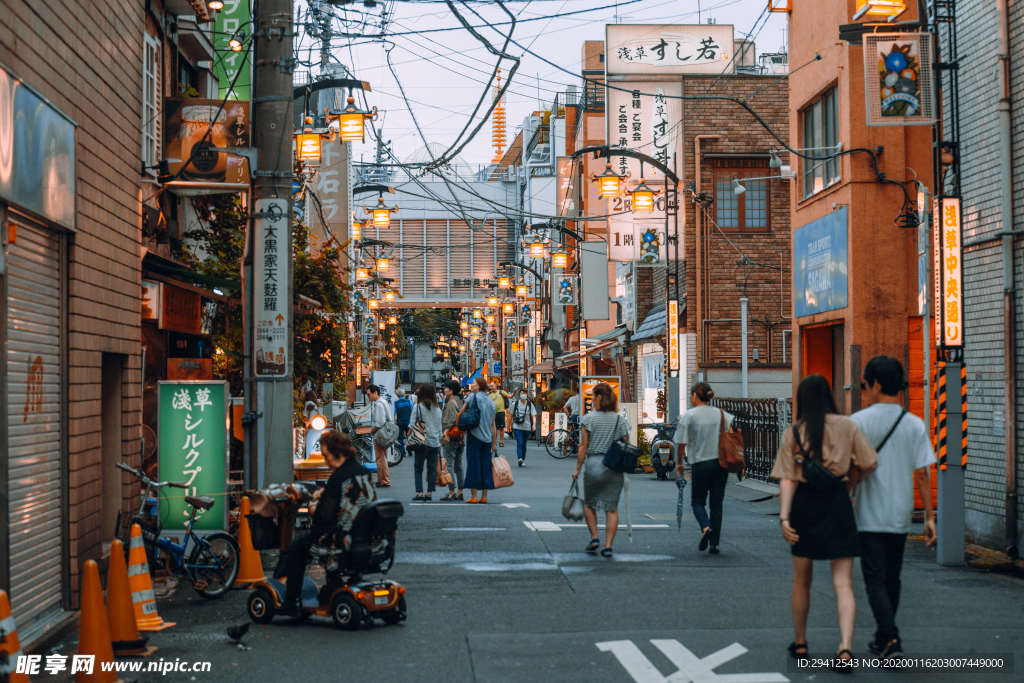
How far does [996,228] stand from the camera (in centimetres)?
1158

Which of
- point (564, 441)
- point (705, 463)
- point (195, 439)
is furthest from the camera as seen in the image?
point (564, 441)

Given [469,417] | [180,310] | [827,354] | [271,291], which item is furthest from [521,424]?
[271,291]

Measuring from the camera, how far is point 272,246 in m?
10.1

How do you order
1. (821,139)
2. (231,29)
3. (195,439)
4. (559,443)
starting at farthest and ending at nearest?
(559,443), (821,139), (231,29), (195,439)

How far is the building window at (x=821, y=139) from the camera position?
1727 cm

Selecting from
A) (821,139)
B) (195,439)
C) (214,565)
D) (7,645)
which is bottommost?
(214,565)

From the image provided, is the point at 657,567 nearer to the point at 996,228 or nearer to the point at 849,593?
the point at 849,593

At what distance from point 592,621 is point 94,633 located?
3672 millimetres

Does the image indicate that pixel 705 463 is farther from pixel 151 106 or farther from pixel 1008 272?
pixel 151 106

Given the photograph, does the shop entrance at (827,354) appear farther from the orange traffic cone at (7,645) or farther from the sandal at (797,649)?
the orange traffic cone at (7,645)

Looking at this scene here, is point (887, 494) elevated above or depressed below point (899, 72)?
below

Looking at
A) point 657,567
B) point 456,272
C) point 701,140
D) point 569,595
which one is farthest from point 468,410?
point 456,272

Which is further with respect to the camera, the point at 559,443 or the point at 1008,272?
the point at 559,443

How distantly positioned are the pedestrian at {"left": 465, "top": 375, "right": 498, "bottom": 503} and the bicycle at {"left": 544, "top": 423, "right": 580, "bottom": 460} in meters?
13.3
